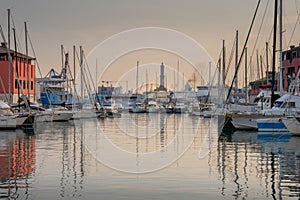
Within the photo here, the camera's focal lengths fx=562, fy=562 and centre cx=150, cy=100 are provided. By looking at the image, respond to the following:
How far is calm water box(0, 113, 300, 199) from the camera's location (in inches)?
798

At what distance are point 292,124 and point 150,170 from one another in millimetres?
21582

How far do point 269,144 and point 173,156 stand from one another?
1050 centimetres

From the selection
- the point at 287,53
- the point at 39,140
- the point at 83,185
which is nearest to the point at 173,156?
the point at 83,185

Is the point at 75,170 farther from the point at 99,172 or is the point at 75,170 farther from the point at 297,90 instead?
the point at 297,90

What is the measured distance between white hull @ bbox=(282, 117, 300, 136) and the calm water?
2921 millimetres

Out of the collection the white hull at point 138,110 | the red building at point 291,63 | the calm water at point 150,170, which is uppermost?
the red building at point 291,63

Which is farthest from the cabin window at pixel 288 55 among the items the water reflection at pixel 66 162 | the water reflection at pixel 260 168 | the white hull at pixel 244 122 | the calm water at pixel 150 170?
the water reflection at pixel 66 162

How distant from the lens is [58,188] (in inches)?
831

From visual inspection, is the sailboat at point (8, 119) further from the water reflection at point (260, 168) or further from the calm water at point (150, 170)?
the water reflection at point (260, 168)

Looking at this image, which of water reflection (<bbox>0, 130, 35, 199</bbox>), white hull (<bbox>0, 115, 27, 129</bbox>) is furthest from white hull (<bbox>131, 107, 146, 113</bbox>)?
water reflection (<bbox>0, 130, 35, 199</bbox>)

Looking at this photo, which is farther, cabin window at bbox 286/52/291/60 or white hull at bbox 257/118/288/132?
cabin window at bbox 286/52/291/60

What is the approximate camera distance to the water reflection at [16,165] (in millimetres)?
20312

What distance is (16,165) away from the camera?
27484 mm

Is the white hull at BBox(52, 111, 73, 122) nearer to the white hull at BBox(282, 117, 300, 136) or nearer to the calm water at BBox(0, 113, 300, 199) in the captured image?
the calm water at BBox(0, 113, 300, 199)
